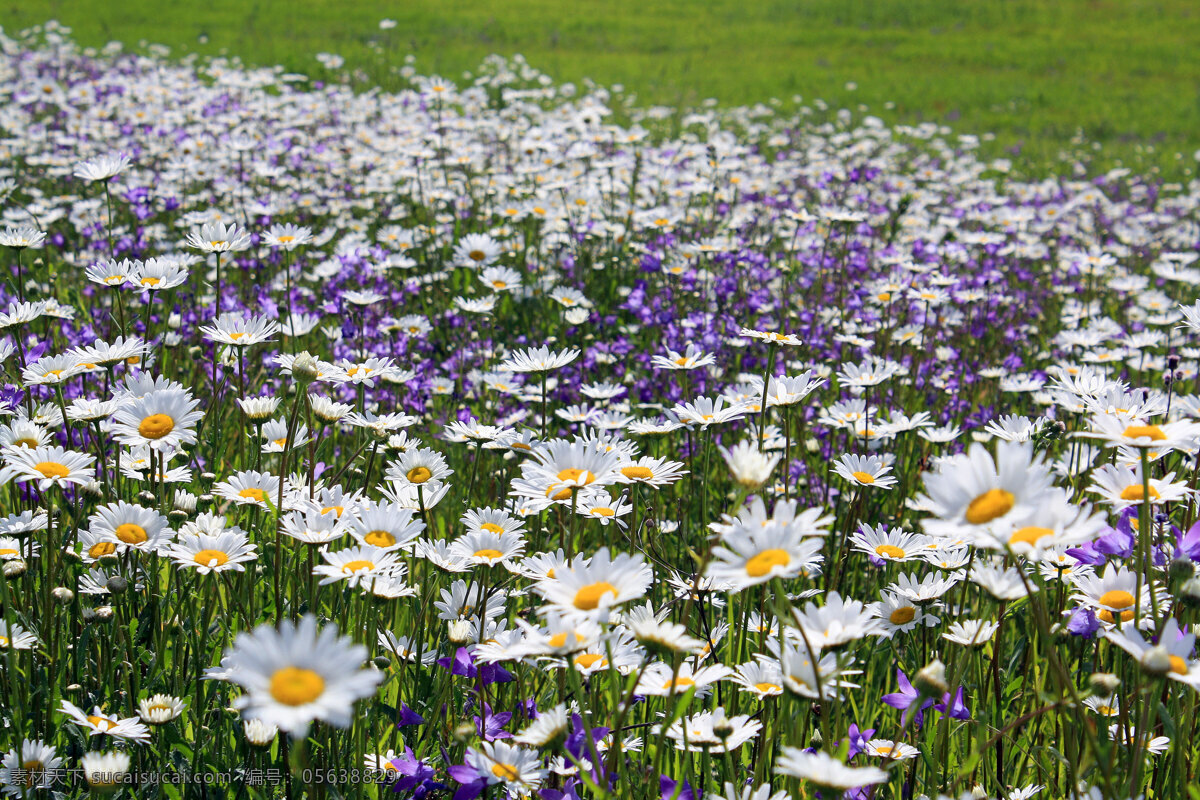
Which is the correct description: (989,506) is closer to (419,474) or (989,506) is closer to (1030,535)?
(1030,535)

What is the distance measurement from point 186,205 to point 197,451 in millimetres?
3832

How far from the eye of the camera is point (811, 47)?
2080 centimetres

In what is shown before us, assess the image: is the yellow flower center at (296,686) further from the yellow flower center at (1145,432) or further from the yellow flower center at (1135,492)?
the yellow flower center at (1135,492)

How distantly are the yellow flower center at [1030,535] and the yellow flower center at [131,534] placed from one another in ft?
4.96

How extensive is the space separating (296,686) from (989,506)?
2.80 ft

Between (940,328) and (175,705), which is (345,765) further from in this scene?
(940,328)

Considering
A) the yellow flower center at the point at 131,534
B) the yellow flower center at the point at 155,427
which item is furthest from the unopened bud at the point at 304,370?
the yellow flower center at the point at 131,534

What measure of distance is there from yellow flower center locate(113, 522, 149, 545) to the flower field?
1.9 inches

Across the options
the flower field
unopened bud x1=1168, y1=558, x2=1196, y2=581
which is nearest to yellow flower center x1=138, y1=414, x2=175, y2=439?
the flower field

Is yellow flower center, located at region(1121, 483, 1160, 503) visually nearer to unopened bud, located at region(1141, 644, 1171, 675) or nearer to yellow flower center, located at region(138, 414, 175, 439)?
unopened bud, located at region(1141, 644, 1171, 675)

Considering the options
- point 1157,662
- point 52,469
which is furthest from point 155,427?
point 1157,662

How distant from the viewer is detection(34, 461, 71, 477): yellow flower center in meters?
1.69

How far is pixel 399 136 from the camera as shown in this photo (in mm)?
7668

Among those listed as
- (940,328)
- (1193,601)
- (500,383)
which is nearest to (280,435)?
(500,383)
